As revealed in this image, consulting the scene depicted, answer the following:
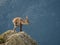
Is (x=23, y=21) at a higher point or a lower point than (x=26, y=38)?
higher

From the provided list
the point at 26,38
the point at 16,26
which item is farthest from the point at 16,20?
the point at 26,38

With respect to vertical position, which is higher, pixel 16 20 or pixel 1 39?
pixel 16 20

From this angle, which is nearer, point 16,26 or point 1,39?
point 1,39

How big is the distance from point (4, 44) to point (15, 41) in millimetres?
693

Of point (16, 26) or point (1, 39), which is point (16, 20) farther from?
point (1, 39)

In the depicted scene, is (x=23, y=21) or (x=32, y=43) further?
(x=23, y=21)

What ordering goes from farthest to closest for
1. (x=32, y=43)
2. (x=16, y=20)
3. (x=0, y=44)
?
(x=16, y=20) → (x=32, y=43) → (x=0, y=44)

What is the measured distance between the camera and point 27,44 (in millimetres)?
14633

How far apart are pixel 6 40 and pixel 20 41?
87 cm

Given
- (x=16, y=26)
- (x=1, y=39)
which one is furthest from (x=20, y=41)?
(x=16, y=26)

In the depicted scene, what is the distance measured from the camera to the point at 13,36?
1459cm

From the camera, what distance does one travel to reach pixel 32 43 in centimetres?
1528

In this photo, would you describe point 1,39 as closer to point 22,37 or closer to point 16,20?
point 22,37

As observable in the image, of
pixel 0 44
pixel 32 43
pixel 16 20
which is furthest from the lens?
pixel 16 20
